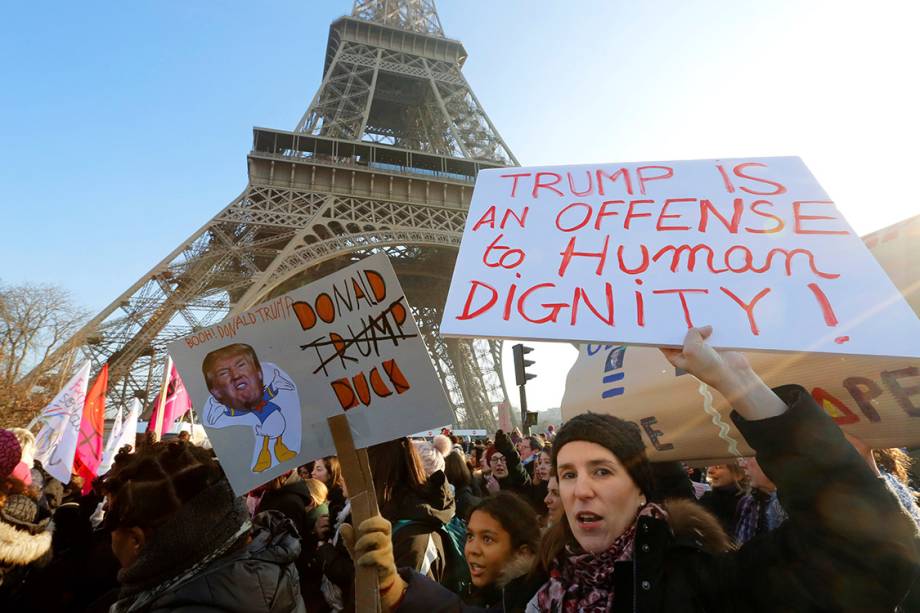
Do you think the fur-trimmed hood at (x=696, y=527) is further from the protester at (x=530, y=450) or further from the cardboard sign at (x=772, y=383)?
the protester at (x=530, y=450)

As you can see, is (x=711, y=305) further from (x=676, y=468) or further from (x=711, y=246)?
(x=676, y=468)

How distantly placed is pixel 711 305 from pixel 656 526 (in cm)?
59

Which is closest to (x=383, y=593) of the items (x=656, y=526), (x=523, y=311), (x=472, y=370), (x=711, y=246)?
(x=656, y=526)

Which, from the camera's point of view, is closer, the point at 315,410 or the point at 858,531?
the point at 858,531

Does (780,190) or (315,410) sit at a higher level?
(780,190)

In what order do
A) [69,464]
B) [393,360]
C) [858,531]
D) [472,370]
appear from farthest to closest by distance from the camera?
[472,370] < [69,464] < [393,360] < [858,531]

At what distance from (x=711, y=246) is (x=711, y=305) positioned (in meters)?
0.23

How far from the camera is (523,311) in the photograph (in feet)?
4.68

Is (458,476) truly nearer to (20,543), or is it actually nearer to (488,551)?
(488,551)

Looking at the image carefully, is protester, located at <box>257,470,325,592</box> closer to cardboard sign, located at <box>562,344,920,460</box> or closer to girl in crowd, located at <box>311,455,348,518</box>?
girl in crowd, located at <box>311,455,348,518</box>

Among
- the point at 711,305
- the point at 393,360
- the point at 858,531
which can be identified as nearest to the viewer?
the point at 858,531

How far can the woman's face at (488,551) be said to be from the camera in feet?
7.20

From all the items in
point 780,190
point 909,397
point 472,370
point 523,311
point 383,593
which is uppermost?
point 472,370

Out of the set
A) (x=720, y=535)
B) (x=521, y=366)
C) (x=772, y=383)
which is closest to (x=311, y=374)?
(x=720, y=535)
